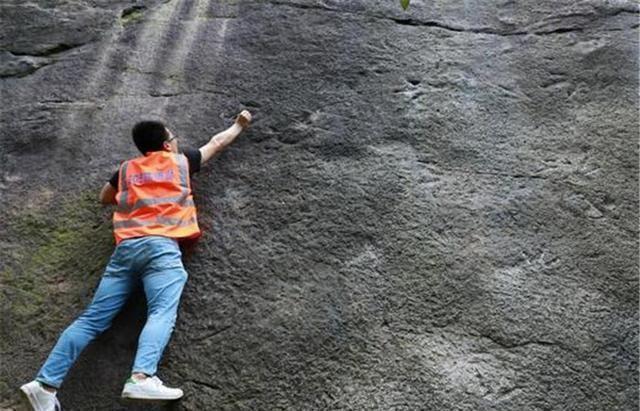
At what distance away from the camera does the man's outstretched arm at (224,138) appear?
5.06 meters

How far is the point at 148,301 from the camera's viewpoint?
13.8ft

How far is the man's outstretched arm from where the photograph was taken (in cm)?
506

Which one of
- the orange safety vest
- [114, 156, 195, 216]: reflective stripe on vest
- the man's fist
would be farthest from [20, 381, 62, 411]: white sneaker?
the man's fist

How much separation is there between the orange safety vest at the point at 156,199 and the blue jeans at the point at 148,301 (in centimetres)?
10

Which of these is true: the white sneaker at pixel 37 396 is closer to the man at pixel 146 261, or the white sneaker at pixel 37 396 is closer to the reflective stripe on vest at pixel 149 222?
the man at pixel 146 261

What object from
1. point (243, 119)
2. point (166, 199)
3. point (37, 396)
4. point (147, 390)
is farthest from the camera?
point (243, 119)

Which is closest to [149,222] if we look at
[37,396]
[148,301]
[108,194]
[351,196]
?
[148,301]

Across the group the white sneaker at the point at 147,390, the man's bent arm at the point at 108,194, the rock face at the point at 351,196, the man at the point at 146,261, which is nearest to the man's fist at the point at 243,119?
the rock face at the point at 351,196

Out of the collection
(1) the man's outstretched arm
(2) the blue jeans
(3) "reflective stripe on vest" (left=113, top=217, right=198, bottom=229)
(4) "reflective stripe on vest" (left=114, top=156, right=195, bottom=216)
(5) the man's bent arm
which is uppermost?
(1) the man's outstretched arm

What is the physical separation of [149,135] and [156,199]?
56 centimetres

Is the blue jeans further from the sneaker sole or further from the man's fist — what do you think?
the man's fist

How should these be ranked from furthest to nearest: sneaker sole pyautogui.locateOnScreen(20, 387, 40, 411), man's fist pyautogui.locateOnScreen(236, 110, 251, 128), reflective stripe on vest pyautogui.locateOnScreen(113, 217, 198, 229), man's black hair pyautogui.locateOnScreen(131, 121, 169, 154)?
man's fist pyautogui.locateOnScreen(236, 110, 251, 128) < man's black hair pyautogui.locateOnScreen(131, 121, 169, 154) < reflective stripe on vest pyautogui.locateOnScreen(113, 217, 198, 229) < sneaker sole pyautogui.locateOnScreen(20, 387, 40, 411)

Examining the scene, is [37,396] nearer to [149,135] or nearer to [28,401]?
[28,401]

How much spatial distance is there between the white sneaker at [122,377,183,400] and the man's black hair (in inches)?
65.1
